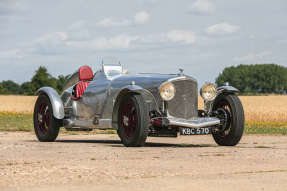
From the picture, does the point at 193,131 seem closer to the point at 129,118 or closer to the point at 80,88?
the point at 129,118

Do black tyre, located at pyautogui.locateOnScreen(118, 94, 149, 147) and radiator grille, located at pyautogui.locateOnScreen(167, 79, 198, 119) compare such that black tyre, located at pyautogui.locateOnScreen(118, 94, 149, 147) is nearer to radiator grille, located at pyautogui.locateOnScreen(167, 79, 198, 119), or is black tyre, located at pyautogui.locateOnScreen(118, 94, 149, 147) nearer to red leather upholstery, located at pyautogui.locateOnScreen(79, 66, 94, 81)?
radiator grille, located at pyautogui.locateOnScreen(167, 79, 198, 119)

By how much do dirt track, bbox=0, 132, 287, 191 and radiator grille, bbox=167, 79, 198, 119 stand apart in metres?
1.63

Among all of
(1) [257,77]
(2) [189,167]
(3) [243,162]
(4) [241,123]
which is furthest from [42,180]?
(1) [257,77]

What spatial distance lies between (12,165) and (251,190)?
373 cm

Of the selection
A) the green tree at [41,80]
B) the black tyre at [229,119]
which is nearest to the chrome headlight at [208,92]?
the black tyre at [229,119]

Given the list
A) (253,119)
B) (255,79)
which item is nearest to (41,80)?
(255,79)

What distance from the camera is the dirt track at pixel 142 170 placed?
21.2 ft

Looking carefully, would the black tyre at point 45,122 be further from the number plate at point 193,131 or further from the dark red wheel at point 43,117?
the number plate at point 193,131

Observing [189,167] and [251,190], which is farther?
[189,167]

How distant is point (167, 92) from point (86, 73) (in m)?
Result: 3.39

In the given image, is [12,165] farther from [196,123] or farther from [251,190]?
[196,123]

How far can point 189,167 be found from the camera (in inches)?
319

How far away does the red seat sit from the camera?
14.3 metres

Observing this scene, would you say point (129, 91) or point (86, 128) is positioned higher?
point (129, 91)
